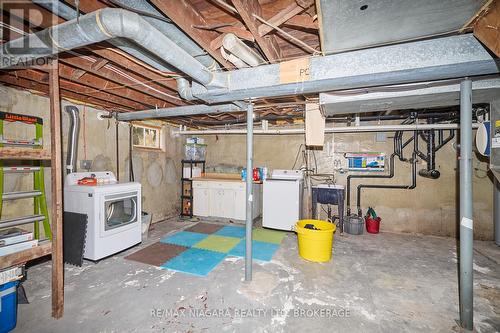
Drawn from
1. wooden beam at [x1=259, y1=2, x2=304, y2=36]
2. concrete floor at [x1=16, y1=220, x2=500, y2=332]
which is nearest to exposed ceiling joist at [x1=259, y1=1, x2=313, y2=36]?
wooden beam at [x1=259, y1=2, x2=304, y2=36]

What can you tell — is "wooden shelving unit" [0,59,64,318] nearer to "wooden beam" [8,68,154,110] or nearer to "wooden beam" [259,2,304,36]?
"wooden beam" [8,68,154,110]

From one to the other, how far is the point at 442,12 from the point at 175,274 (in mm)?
3568

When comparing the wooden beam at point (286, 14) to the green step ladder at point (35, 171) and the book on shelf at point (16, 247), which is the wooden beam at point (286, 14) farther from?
the green step ladder at point (35, 171)

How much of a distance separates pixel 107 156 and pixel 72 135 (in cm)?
84

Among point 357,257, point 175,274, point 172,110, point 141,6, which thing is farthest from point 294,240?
point 141,6

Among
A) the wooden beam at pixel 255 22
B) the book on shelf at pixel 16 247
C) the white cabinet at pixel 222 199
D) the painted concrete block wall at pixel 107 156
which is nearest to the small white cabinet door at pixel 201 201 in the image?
the white cabinet at pixel 222 199

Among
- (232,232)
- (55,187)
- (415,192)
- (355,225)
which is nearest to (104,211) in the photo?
(55,187)

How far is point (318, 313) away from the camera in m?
2.16

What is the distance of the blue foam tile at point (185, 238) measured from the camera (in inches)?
154

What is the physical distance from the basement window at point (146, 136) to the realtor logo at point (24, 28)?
9.62 feet

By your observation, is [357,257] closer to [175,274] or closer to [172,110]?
[175,274]

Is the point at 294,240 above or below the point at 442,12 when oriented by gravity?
below

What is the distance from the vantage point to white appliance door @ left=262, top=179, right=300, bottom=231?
4508 millimetres

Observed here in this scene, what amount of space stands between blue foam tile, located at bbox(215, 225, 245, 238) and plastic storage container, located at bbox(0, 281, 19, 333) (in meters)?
2.90
